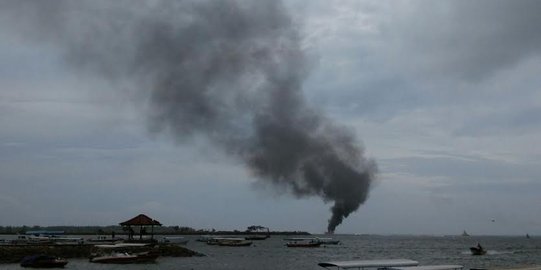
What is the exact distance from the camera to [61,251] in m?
81.1

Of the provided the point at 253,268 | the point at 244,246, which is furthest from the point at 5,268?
the point at 244,246

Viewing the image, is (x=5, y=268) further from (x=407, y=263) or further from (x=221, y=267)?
(x=407, y=263)

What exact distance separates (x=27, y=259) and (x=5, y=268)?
2.52m

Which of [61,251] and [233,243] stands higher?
[233,243]

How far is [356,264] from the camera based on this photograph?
42312mm

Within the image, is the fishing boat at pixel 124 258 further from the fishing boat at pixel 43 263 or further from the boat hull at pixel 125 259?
the fishing boat at pixel 43 263

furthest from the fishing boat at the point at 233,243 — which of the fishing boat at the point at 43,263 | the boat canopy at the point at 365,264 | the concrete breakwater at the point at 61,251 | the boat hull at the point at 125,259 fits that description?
the boat canopy at the point at 365,264

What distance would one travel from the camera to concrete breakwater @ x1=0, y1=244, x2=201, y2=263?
246ft

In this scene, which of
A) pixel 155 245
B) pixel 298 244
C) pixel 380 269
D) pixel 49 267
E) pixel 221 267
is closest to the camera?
pixel 380 269

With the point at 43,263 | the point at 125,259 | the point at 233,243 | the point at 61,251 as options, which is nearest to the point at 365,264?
the point at 125,259

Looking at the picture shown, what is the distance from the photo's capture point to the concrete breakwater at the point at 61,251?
75.0 meters

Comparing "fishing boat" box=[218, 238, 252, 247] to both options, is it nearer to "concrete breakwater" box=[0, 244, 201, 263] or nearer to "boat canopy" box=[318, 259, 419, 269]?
"concrete breakwater" box=[0, 244, 201, 263]

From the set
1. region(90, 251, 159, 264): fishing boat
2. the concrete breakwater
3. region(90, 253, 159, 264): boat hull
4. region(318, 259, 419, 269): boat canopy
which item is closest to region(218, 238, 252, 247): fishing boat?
the concrete breakwater

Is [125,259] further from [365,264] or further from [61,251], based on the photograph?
[365,264]
